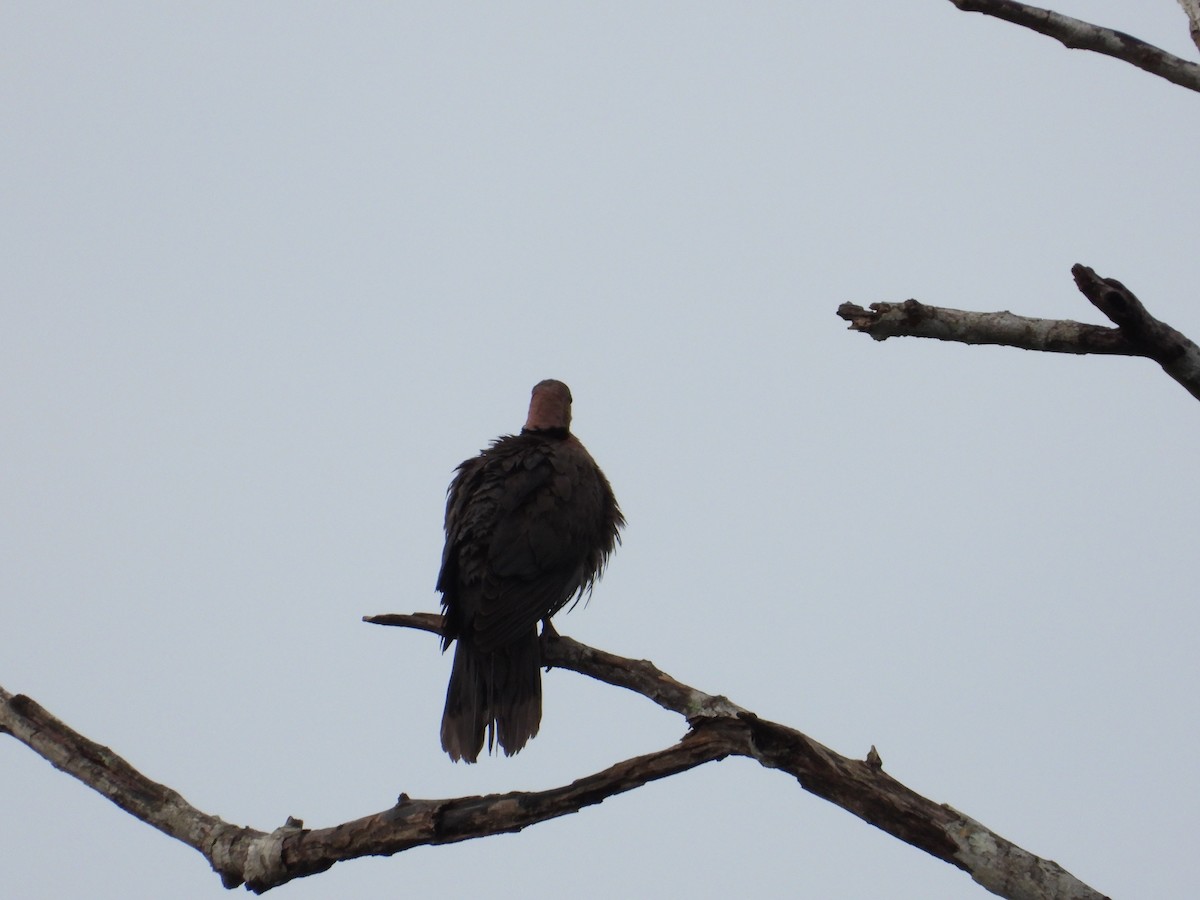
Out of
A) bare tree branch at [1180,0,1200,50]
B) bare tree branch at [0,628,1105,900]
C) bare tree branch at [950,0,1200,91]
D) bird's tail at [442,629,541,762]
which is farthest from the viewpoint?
bird's tail at [442,629,541,762]

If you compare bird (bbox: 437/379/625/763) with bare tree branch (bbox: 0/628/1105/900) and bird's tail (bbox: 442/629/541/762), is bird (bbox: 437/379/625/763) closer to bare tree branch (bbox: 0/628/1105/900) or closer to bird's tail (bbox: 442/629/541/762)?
bird's tail (bbox: 442/629/541/762)

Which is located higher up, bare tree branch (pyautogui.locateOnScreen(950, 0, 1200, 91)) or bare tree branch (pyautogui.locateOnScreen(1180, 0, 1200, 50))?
bare tree branch (pyautogui.locateOnScreen(1180, 0, 1200, 50))

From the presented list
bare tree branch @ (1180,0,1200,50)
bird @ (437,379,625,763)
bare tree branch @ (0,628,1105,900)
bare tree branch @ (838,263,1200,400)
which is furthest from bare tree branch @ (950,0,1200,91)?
bird @ (437,379,625,763)

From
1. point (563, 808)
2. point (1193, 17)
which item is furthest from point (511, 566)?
point (1193, 17)

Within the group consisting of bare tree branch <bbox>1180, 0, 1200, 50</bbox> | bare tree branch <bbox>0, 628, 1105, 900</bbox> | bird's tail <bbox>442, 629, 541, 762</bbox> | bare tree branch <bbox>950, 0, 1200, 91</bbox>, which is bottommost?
bare tree branch <bbox>0, 628, 1105, 900</bbox>

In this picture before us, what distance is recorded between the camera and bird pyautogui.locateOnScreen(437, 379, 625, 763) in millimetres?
4820

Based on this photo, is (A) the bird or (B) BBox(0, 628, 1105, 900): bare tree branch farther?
(A) the bird

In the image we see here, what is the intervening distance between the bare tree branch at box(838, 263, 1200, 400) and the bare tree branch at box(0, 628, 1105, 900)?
0.97 m

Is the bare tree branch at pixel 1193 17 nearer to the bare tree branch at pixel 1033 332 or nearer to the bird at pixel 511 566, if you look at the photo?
the bare tree branch at pixel 1033 332

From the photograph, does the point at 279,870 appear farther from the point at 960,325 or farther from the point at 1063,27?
the point at 1063,27

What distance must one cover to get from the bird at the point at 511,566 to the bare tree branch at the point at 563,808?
4.70 ft

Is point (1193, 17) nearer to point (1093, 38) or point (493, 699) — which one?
point (1093, 38)

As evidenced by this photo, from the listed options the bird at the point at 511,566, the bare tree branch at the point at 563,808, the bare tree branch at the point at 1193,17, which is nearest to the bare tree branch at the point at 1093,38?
the bare tree branch at the point at 1193,17

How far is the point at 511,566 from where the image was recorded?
4980mm
